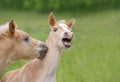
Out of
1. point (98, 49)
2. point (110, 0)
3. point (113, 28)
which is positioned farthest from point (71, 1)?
point (98, 49)

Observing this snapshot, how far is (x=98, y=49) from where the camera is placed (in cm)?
2120

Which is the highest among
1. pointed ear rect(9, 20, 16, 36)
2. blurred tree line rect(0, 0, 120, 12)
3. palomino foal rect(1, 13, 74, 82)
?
blurred tree line rect(0, 0, 120, 12)

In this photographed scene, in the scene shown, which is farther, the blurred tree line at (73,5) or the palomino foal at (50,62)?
the blurred tree line at (73,5)

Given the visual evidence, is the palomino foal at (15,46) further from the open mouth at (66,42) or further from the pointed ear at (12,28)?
the open mouth at (66,42)

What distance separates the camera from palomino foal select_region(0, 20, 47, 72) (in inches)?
448

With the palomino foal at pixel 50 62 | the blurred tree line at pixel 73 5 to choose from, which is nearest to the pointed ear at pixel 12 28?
the palomino foal at pixel 50 62

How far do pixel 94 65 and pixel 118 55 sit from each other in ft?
6.15

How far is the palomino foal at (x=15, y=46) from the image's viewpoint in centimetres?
1138

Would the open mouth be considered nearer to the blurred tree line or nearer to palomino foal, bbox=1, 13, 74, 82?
palomino foal, bbox=1, 13, 74, 82

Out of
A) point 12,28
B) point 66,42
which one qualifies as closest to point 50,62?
point 66,42

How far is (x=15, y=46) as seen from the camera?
11477 mm

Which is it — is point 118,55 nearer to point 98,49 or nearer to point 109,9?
point 98,49

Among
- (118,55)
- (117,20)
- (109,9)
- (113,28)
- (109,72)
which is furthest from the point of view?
(109,9)

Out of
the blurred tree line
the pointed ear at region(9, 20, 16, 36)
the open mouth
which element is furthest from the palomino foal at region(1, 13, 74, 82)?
the blurred tree line
